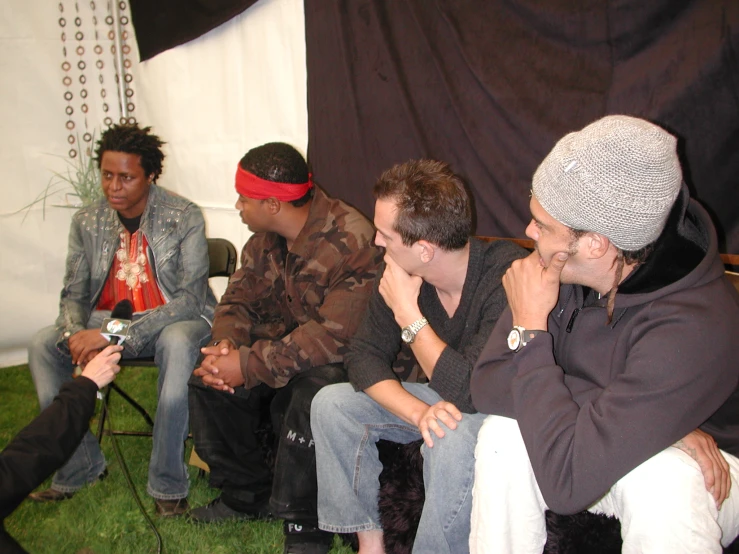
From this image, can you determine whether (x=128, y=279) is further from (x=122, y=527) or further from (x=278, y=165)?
(x=122, y=527)

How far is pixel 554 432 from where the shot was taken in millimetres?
1396

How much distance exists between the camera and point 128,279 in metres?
2.93

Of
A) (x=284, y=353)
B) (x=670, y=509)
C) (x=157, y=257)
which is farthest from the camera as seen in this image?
(x=157, y=257)

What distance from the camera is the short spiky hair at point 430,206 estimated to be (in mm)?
1946

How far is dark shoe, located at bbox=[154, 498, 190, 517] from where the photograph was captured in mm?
2496

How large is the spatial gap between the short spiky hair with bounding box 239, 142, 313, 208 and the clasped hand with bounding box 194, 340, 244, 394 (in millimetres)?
644

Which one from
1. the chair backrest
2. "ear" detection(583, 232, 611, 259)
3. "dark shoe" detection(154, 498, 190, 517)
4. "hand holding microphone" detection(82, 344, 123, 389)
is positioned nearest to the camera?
"ear" detection(583, 232, 611, 259)

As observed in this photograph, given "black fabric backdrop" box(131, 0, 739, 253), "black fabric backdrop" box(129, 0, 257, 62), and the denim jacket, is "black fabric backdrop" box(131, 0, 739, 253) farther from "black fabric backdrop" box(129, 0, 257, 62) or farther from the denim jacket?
the denim jacket

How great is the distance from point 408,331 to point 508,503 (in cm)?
65

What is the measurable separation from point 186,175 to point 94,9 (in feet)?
4.29

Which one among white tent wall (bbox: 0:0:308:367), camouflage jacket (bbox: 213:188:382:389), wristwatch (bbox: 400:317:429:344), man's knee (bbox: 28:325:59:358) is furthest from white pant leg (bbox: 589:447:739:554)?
white tent wall (bbox: 0:0:308:367)

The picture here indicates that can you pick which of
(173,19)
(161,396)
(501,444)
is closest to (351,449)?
(501,444)

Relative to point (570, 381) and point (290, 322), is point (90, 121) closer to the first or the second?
point (290, 322)

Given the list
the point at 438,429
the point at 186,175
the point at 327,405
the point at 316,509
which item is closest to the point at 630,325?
the point at 438,429
